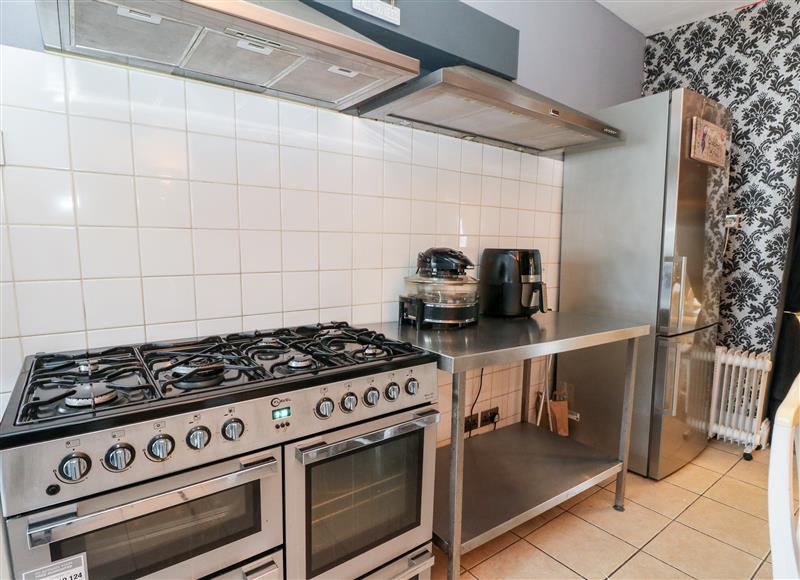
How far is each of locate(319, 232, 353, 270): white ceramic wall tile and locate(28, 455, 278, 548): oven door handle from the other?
87 cm

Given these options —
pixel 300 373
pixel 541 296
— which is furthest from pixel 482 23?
pixel 300 373

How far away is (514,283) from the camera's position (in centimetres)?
203

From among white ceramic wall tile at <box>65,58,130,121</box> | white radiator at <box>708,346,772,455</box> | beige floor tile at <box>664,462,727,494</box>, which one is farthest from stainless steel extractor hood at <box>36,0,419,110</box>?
white radiator at <box>708,346,772,455</box>

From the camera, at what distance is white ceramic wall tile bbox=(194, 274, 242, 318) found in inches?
58.1

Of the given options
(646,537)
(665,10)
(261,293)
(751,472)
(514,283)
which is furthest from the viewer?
(665,10)

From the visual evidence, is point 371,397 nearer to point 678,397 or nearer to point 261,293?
point 261,293

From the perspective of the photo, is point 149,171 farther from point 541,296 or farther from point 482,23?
point 541,296

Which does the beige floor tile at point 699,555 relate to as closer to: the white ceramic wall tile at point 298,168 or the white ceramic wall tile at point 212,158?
the white ceramic wall tile at point 298,168

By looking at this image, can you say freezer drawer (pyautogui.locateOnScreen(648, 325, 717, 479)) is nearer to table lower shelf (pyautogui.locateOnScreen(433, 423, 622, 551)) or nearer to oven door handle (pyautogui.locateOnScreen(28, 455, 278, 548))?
table lower shelf (pyautogui.locateOnScreen(433, 423, 622, 551))

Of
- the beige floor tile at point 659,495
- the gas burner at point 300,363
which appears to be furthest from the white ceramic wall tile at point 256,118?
the beige floor tile at point 659,495

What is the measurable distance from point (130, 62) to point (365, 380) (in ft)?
3.81

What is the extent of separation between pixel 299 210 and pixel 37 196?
769 mm

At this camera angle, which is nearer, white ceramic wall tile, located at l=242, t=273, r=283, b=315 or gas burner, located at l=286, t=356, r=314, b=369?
gas burner, located at l=286, t=356, r=314, b=369

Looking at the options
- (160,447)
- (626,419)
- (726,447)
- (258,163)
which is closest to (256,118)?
(258,163)
